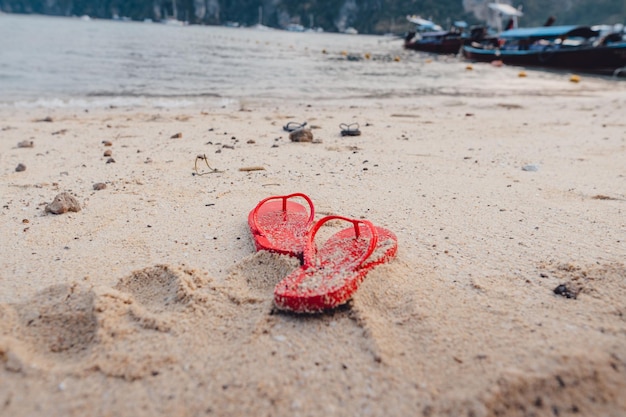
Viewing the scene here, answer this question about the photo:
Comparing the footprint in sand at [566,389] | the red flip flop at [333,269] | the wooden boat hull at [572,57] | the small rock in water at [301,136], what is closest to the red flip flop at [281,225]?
the red flip flop at [333,269]

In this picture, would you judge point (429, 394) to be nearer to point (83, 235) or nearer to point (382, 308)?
point (382, 308)

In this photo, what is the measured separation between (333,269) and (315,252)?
21 centimetres

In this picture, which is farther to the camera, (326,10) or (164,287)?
(326,10)

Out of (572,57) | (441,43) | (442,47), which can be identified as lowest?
(572,57)

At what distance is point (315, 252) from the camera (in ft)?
5.76

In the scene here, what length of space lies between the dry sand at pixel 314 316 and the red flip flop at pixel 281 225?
8cm

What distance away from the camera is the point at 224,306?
144 cm

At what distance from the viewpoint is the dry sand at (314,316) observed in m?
1.05

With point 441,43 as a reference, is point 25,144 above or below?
below

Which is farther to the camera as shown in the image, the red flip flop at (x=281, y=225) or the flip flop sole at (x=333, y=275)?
the red flip flop at (x=281, y=225)

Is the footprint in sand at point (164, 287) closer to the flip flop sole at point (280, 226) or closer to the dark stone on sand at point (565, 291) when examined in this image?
the flip flop sole at point (280, 226)

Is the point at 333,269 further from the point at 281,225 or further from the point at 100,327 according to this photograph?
the point at 100,327

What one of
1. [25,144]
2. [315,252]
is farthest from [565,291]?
[25,144]

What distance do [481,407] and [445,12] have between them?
8926 centimetres
